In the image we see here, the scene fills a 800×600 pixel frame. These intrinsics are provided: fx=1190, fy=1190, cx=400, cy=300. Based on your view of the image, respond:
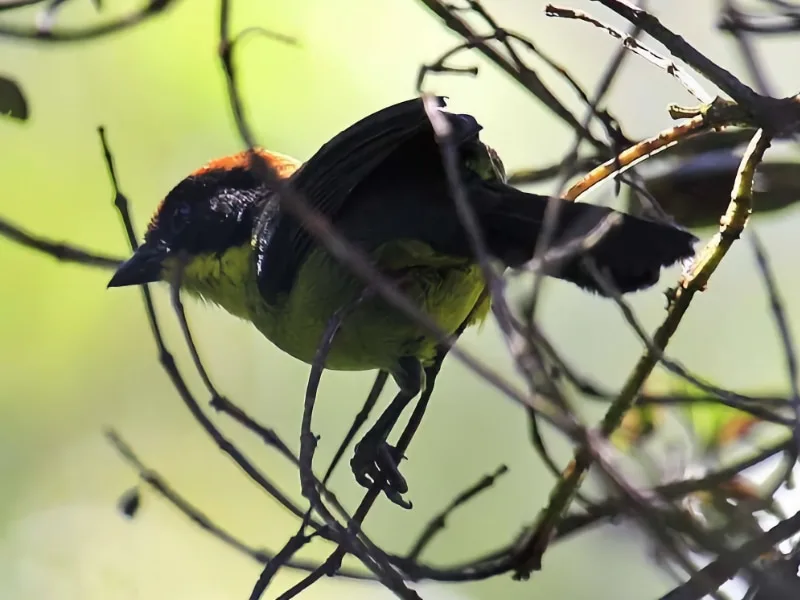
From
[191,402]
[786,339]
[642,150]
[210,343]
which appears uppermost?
[210,343]

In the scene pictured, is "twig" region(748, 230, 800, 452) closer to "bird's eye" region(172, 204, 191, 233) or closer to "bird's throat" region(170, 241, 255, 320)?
"bird's throat" region(170, 241, 255, 320)

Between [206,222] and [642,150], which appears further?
[206,222]

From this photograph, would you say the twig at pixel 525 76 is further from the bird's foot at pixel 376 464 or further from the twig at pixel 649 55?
the bird's foot at pixel 376 464

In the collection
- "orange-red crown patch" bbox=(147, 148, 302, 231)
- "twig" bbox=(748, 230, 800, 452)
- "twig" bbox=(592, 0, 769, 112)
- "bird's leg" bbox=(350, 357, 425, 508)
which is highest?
"orange-red crown patch" bbox=(147, 148, 302, 231)

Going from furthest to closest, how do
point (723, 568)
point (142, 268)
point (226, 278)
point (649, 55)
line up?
point (226, 278), point (142, 268), point (649, 55), point (723, 568)

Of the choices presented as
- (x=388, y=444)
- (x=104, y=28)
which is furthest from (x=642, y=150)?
(x=388, y=444)

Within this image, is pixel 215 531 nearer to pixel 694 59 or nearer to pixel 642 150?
pixel 642 150

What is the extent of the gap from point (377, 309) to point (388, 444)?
0.36m

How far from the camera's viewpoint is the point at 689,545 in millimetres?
1566

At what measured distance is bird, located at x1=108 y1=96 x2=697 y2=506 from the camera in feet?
6.86

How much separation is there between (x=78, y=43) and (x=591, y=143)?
91 cm

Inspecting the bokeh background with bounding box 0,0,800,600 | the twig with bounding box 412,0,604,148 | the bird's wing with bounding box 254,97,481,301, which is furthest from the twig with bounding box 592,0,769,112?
the bokeh background with bounding box 0,0,800,600

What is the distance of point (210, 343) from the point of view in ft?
17.0

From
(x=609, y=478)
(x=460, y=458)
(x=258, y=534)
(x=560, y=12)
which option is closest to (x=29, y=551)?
(x=258, y=534)
